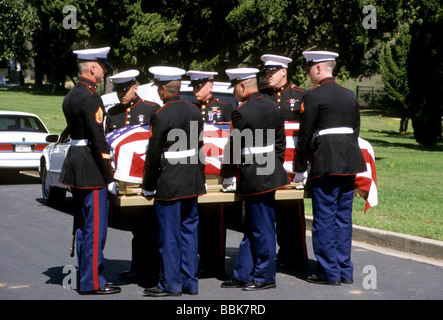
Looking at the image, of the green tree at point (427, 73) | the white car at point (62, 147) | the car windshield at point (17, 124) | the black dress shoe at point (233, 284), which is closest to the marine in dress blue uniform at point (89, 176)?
the black dress shoe at point (233, 284)

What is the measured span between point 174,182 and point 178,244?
1.87ft

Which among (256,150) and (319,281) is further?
(319,281)

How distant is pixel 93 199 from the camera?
648cm

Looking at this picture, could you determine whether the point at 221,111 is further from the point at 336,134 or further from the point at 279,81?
the point at 336,134

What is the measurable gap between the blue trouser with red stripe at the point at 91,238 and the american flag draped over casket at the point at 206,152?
369mm

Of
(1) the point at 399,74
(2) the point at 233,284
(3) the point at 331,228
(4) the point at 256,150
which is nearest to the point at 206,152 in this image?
(4) the point at 256,150

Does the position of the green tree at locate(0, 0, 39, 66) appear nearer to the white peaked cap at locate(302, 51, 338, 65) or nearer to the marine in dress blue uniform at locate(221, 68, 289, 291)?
the white peaked cap at locate(302, 51, 338, 65)

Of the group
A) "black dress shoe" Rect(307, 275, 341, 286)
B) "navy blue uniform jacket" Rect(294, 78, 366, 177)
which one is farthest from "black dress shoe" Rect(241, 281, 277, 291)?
"navy blue uniform jacket" Rect(294, 78, 366, 177)

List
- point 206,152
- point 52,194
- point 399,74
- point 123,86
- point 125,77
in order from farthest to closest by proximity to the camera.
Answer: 1. point 399,74
2. point 52,194
3. point 123,86
4. point 125,77
5. point 206,152

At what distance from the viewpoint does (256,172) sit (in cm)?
676

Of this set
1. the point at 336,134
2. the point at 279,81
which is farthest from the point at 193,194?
the point at 279,81

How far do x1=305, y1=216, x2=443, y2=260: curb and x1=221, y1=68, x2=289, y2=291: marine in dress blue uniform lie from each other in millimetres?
2600

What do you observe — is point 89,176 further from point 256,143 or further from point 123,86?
point 123,86
